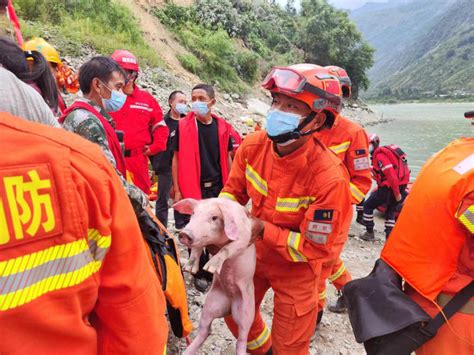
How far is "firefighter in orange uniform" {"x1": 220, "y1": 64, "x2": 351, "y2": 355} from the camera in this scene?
189 cm

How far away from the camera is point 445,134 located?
23578 mm

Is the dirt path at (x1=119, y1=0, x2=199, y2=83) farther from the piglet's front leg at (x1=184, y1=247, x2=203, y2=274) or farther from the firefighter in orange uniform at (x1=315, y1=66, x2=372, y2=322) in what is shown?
the piglet's front leg at (x1=184, y1=247, x2=203, y2=274)

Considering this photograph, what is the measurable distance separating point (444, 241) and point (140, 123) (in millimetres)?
3351

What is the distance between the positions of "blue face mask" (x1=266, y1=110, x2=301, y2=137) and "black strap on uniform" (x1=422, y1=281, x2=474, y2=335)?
3.62 ft

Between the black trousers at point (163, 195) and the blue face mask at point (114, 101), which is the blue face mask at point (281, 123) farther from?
the black trousers at point (163, 195)

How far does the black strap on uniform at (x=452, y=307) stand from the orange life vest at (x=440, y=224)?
0.03 meters

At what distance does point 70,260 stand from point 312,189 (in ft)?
4.50

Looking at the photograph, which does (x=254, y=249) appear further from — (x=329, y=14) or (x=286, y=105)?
(x=329, y=14)

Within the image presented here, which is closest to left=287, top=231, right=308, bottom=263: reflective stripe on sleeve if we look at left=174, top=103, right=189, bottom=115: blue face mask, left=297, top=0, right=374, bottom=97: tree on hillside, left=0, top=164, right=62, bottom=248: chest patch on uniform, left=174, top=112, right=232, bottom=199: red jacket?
left=0, top=164, right=62, bottom=248: chest patch on uniform

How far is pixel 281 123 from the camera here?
1976mm

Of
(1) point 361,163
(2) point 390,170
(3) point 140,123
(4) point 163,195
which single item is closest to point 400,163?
(2) point 390,170

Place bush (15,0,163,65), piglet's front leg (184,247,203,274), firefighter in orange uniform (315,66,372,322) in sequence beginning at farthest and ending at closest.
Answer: bush (15,0,163,65) → firefighter in orange uniform (315,66,372,322) → piglet's front leg (184,247,203,274)

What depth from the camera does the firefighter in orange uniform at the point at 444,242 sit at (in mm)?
1530

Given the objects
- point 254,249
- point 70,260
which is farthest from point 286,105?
point 70,260
